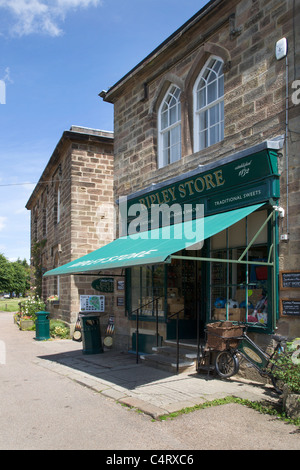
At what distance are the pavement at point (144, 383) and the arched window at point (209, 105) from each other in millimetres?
4833

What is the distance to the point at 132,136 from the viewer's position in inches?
466

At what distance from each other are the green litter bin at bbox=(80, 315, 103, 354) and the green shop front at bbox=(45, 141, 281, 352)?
0.88 meters

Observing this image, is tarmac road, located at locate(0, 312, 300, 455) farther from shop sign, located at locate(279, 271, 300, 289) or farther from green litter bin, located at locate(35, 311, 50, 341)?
green litter bin, located at locate(35, 311, 50, 341)

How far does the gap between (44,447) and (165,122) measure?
8174 millimetres

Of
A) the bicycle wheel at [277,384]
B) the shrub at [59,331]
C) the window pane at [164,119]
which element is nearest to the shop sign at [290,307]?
the bicycle wheel at [277,384]

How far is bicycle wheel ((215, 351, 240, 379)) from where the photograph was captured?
7.21 metres

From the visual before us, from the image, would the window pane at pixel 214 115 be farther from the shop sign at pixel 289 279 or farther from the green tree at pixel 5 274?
the green tree at pixel 5 274

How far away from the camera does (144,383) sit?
25.0 feet

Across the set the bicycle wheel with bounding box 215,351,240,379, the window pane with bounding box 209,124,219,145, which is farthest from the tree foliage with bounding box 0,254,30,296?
the bicycle wheel with bounding box 215,351,240,379

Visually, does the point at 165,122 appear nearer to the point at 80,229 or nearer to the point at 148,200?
the point at 148,200

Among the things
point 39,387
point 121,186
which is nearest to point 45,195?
point 121,186

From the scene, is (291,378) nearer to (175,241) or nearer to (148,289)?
(175,241)

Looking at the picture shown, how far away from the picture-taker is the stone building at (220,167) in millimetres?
7074

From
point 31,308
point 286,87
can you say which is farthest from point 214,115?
point 31,308
